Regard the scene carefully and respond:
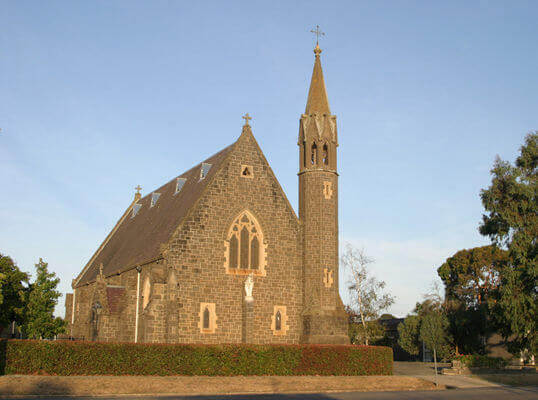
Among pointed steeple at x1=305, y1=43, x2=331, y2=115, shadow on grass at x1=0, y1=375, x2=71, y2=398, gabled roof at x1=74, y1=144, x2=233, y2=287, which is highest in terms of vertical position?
pointed steeple at x1=305, y1=43, x2=331, y2=115

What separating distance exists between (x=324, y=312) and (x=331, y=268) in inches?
95.1

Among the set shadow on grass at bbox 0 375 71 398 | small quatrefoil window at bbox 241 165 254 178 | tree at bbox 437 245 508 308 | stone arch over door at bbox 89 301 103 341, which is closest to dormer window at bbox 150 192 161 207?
stone arch over door at bbox 89 301 103 341

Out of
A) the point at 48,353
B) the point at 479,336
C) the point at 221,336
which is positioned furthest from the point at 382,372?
the point at 479,336

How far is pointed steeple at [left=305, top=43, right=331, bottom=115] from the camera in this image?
33.2 m

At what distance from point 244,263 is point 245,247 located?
2.85ft

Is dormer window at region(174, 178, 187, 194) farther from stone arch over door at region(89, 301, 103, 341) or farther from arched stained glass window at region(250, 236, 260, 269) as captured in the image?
stone arch over door at region(89, 301, 103, 341)

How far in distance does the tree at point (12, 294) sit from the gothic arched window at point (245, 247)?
48.7 feet

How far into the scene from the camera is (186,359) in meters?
24.8

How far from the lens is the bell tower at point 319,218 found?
2962cm

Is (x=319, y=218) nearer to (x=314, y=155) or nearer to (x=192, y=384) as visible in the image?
(x=314, y=155)

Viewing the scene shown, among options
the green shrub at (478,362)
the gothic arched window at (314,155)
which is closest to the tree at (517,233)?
the green shrub at (478,362)

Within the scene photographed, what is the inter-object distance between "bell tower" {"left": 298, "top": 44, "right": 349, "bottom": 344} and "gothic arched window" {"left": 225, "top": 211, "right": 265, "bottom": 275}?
2.56m

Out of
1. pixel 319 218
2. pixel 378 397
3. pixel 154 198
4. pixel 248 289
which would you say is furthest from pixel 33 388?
pixel 154 198

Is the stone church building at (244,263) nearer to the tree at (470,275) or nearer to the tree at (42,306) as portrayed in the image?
the tree at (42,306)
